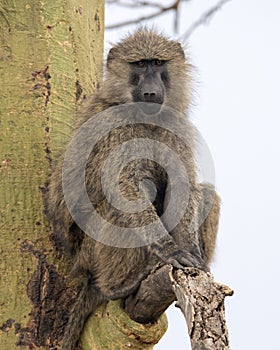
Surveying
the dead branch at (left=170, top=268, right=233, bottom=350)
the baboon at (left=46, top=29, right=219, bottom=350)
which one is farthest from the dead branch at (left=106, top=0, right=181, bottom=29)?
the dead branch at (left=170, top=268, right=233, bottom=350)

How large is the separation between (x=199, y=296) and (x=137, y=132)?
1.43 m

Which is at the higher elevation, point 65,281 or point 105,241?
point 105,241

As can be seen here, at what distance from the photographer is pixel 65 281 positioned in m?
3.13

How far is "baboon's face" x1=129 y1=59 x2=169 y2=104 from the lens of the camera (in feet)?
11.9

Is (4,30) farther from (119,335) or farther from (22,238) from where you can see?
(119,335)

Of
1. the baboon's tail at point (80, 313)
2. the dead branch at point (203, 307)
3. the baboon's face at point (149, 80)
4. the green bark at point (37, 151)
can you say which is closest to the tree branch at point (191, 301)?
the dead branch at point (203, 307)

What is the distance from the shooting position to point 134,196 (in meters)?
3.19

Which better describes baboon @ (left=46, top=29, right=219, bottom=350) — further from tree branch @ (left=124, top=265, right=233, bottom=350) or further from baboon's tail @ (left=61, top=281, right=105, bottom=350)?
tree branch @ (left=124, top=265, right=233, bottom=350)

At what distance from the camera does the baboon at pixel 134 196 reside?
3023 mm

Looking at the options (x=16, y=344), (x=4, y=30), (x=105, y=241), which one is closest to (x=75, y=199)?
(x=105, y=241)

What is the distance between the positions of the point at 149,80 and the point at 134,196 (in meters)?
0.85

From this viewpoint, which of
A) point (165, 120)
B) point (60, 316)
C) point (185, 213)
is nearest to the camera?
point (60, 316)

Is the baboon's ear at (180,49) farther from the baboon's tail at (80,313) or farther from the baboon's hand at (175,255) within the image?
the baboon's tail at (80,313)

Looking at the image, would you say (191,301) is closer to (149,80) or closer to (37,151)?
(37,151)
